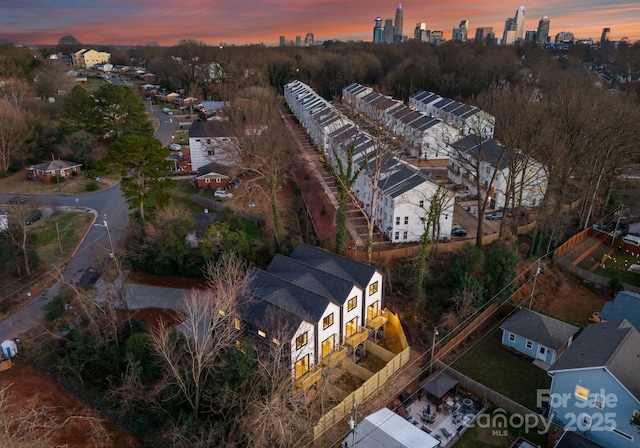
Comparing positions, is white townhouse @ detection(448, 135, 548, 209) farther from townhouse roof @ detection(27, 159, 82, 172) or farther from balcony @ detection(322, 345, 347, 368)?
townhouse roof @ detection(27, 159, 82, 172)

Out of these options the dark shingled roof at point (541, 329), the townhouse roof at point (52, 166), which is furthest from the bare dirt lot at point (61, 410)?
the townhouse roof at point (52, 166)

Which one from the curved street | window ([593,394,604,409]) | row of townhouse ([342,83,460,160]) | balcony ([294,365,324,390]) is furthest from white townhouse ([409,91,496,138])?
the curved street

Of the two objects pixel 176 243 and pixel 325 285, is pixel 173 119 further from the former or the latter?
pixel 325 285

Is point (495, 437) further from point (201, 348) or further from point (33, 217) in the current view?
point (33, 217)

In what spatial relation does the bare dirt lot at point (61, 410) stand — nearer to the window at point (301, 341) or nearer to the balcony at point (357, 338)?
the window at point (301, 341)

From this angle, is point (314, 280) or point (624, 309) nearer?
point (314, 280)

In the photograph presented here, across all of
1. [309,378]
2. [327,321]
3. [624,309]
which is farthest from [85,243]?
[624,309]
